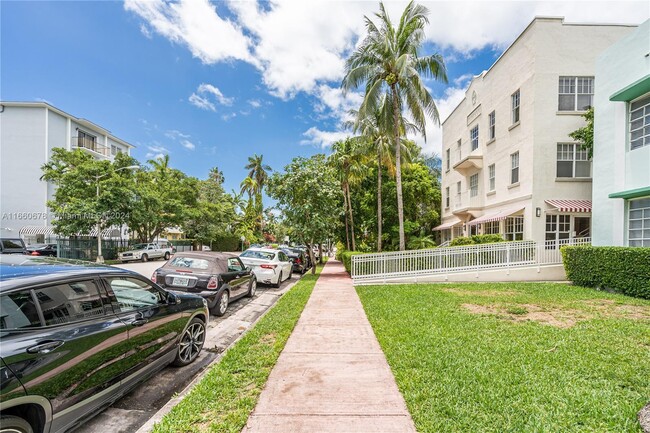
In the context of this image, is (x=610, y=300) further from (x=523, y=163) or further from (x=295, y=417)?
(x=295, y=417)

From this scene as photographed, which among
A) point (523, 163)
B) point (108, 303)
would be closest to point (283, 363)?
point (108, 303)

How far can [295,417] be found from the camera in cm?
313

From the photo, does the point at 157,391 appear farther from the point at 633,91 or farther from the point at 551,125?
the point at 551,125

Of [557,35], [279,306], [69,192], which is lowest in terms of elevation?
[279,306]

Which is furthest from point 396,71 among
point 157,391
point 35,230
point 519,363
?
point 35,230

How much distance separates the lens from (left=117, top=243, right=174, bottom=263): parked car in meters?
24.4

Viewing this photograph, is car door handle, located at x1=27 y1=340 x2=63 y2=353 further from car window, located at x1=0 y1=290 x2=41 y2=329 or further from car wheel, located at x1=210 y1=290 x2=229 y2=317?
car wheel, located at x1=210 y1=290 x2=229 y2=317

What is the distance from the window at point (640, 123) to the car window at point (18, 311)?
14951 mm

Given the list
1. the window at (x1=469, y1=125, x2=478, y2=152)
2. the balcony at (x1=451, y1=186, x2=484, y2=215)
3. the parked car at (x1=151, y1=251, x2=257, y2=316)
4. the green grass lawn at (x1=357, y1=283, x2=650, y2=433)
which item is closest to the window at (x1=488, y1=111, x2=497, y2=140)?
the window at (x1=469, y1=125, x2=478, y2=152)

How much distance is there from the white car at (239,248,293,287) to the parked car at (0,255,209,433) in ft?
25.7

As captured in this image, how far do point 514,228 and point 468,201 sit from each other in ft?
15.2

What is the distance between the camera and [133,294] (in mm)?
3830

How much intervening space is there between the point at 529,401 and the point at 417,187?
21.4m

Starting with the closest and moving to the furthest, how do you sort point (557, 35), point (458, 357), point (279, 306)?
point (458, 357), point (279, 306), point (557, 35)
